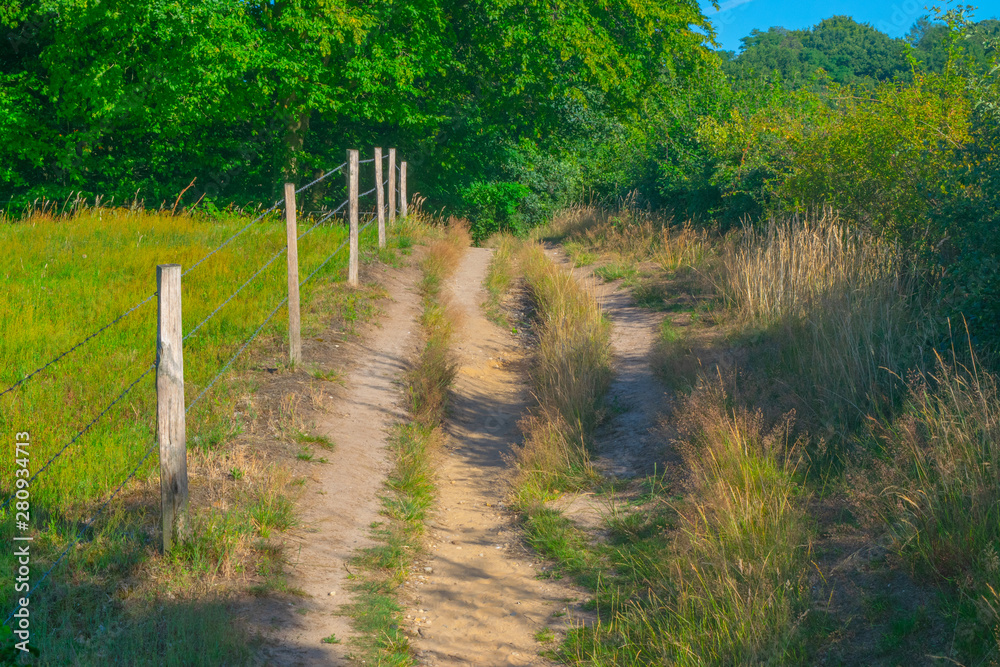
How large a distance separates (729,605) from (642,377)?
496cm

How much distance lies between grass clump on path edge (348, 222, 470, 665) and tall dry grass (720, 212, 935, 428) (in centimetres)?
337

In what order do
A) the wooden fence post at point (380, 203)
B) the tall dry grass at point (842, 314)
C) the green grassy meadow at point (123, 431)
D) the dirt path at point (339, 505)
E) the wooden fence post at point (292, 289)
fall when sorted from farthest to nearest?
the wooden fence post at point (380, 203)
the wooden fence post at point (292, 289)
the tall dry grass at point (842, 314)
the dirt path at point (339, 505)
the green grassy meadow at point (123, 431)

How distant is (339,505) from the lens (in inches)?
225

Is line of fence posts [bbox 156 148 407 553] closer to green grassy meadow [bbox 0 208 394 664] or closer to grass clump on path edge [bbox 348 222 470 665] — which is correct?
green grassy meadow [bbox 0 208 394 664]

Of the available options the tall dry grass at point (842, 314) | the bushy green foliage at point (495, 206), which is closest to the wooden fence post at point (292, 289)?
the tall dry grass at point (842, 314)

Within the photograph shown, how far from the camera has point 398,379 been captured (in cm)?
834

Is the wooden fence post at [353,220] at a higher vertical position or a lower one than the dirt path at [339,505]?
higher

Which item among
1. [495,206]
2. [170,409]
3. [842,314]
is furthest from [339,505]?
[495,206]

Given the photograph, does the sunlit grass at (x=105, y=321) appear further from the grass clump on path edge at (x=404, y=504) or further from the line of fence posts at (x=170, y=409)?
the grass clump on path edge at (x=404, y=504)

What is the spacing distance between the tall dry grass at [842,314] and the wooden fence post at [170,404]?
4474 millimetres

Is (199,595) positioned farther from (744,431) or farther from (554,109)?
(554,109)

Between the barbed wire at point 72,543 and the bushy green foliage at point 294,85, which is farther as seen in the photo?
the bushy green foliage at point 294,85

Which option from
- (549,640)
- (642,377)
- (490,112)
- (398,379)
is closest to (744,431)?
(549,640)

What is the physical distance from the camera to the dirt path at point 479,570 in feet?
14.6
